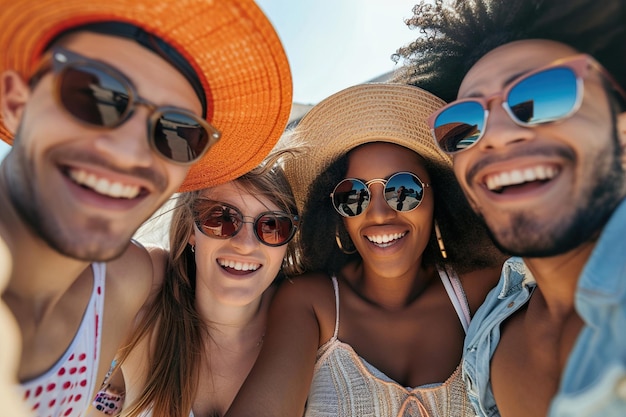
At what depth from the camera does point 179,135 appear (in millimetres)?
1664

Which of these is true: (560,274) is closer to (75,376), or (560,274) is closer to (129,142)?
(129,142)

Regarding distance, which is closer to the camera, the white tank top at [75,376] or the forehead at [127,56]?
the forehead at [127,56]

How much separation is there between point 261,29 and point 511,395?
6.31 ft

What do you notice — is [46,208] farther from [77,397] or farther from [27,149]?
[77,397]

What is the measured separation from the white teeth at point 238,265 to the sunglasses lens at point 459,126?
126 centimetres

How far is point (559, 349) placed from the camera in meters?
1.85

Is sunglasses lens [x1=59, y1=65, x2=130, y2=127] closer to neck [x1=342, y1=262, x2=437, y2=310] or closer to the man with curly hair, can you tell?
the man with curly hair

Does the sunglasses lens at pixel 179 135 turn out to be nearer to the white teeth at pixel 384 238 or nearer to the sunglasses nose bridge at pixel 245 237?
the sunglasses nose bridge at pixel 245 237

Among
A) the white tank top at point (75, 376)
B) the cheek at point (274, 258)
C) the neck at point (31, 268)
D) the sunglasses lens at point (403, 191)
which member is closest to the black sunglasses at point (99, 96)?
the neck at point (31, 268)

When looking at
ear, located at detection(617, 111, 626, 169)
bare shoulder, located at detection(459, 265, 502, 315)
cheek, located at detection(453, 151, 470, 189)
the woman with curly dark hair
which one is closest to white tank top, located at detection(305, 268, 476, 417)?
the woman with curly dark hair

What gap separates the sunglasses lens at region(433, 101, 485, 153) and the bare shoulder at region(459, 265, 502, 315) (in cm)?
101

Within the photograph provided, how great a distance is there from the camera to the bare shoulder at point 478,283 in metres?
2.61

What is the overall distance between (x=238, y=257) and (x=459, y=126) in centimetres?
141

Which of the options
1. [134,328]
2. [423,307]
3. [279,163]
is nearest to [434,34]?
[279,163]
